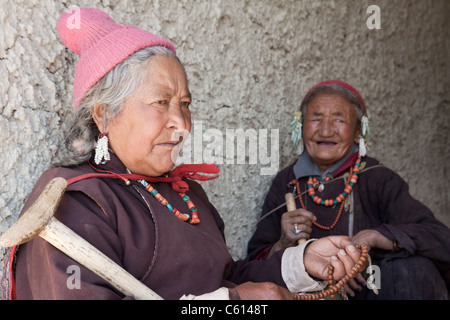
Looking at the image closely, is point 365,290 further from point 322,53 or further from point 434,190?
point 434,190

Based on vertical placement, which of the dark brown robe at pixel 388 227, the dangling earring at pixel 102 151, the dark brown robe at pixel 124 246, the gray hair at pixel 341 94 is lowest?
the dark brown robe at pixel 388 227

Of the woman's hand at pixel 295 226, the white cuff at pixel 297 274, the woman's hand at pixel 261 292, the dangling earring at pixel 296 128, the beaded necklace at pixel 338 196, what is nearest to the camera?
the woman's hand at pixel 261 292

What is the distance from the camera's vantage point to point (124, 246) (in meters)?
1.59

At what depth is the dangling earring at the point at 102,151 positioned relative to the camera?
173 cm

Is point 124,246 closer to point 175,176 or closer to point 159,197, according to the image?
point 159,197

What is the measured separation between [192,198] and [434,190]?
318 cm

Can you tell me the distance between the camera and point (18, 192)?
5.87 ft

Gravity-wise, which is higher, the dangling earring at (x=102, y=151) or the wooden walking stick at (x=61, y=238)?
the dangling earring at (x=102, y=151)

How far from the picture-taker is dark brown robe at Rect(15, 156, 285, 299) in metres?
1.41

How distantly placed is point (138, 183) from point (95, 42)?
486 mm

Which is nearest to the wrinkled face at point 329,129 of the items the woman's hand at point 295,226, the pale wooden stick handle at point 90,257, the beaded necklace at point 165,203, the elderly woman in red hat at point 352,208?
the elderly woman in red hat at point 352,208

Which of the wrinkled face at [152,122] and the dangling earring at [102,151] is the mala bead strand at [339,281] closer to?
the wrinkled face at [152,122]

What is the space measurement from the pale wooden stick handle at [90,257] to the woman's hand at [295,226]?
1293mm
